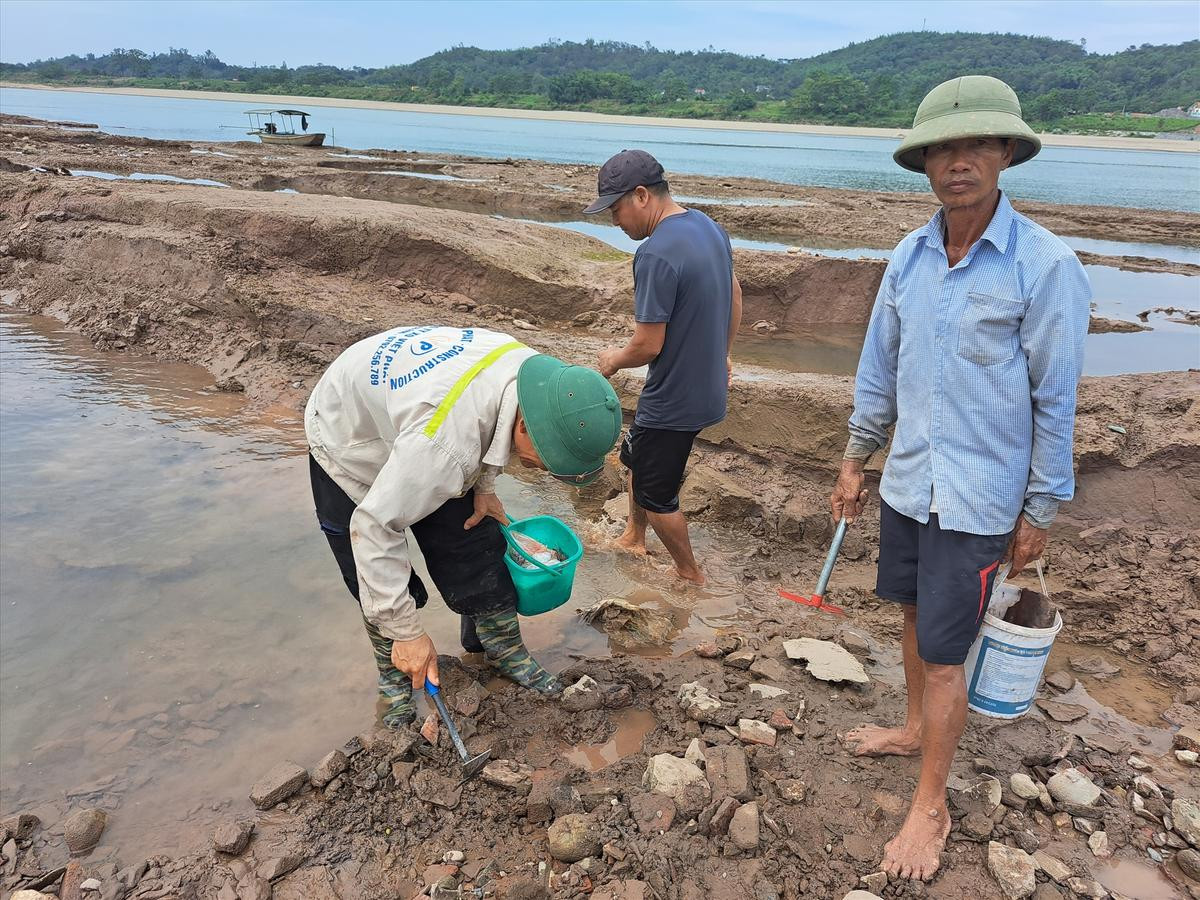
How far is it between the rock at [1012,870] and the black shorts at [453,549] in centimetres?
173

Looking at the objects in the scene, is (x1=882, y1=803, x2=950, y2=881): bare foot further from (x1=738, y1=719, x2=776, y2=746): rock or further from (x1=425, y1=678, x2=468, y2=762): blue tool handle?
(x1=425, y1=678, x2=468, y2=762): blue tool handle

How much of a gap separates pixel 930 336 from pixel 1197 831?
180cm

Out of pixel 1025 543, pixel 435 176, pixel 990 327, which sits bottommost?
pixel 1025 543

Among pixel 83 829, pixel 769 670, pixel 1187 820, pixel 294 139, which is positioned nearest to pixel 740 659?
pixel 769 670

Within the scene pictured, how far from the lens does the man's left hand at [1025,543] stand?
79.4 inches

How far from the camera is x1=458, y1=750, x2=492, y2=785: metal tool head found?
250 cm

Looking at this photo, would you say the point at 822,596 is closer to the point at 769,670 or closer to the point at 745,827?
the point at 769,670

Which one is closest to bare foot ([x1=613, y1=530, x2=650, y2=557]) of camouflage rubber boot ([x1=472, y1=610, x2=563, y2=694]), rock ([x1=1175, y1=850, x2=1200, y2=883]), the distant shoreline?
camouflage rubber boot ([x1=472, y1=610, x2=563, y2=694])

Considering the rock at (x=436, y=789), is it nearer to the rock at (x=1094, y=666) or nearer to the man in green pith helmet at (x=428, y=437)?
→ the man in green pith helmet at (x=428, y=437)

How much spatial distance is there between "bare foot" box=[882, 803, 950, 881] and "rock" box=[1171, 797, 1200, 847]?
0.78m

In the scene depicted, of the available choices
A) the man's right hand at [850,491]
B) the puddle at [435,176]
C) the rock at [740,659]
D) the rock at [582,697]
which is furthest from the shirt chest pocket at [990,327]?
the puddle at [435,176]

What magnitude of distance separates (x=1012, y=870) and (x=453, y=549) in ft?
6.48

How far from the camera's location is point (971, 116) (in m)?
1.85

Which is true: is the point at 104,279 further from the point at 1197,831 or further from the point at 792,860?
the point at 1197,831
